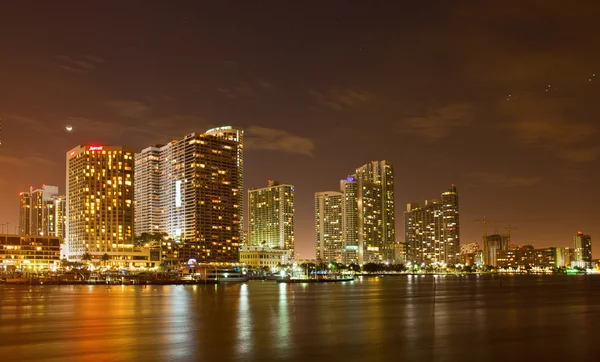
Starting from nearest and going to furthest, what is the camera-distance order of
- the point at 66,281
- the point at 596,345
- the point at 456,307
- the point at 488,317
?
1. the point at 596,345
2. the point at 488,317
3. the point at 456,307
4. the point at 66,281

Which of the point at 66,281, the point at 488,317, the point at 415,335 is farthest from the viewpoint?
the point at 66,281

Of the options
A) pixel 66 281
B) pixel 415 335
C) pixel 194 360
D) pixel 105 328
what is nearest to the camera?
pixel 194 360

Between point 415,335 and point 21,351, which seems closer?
point 21,351

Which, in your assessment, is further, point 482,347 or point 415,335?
point 415,335

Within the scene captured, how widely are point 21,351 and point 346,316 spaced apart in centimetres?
3329

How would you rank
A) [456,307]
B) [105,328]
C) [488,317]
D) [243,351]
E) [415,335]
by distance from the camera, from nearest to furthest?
[243,351] < [415,335] < [105,328] < [488,317] < [456,307]

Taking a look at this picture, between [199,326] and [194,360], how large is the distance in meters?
18.6

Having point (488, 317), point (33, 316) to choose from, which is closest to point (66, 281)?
point (33, 316)

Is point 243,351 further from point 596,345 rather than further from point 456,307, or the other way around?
point 456,307

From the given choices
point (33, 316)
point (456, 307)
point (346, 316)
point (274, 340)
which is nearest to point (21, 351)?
point (274, 340)

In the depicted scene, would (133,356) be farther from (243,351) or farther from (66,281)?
(66,281)

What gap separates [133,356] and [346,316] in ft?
A: 102

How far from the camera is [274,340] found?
44.4m

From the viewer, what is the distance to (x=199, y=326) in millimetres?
54094
